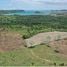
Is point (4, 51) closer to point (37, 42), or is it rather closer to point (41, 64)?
point (37, 42)

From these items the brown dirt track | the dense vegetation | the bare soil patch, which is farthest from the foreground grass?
the dense vegetation

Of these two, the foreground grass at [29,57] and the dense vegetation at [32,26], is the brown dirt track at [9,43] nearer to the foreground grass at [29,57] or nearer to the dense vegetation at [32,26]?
the foreground grass at [29,57]

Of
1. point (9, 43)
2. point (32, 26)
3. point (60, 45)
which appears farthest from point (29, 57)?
point (32, 26)

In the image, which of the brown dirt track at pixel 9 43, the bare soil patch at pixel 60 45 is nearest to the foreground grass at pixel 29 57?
the bare soil patch at pixel 60 45

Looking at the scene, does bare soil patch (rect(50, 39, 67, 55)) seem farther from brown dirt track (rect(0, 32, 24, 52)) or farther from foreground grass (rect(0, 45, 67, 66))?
brown dirt track (rect(0, 32, 24, 52))

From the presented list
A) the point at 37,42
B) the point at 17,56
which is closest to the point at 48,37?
the point at 37,42

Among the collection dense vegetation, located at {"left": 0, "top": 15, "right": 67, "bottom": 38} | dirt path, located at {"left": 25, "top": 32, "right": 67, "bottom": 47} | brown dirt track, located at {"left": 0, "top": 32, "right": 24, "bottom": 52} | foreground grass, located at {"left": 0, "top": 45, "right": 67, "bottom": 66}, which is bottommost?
dense vegetation, located at {"left": 0, "top": 15, "right": 67, "bottom": 38}

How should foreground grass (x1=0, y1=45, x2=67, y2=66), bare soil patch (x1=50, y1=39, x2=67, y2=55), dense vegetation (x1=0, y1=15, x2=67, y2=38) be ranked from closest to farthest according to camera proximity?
foreground grass (x1=0, y1=45, x2=67, y2=66), bare soil patch (x1=50, y1=39, x2=67, y2=55), dense vegetation (x1=0, y1=15, x2=67, y2=38)

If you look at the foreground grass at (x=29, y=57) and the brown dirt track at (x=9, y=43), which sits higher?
the brown dirt track at (x=9, y=43)
